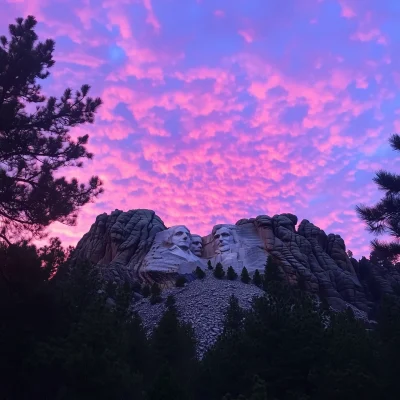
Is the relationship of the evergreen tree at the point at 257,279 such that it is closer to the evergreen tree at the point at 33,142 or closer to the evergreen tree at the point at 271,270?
the evergreen tree at the point at 271,270

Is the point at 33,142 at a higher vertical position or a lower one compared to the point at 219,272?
lower

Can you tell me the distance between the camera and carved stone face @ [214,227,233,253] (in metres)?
52.4

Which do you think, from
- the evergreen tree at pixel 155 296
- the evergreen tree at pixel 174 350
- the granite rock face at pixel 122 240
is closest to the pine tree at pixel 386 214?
the evergreen tree at pixel 174 350

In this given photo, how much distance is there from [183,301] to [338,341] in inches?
979

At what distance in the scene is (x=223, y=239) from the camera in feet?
174

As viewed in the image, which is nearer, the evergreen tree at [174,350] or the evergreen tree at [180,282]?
the evergreen tree at [174,350]

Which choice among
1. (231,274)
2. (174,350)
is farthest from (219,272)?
(174,350)

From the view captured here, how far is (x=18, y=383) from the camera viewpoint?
50.5 ft

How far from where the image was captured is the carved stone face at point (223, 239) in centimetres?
5241

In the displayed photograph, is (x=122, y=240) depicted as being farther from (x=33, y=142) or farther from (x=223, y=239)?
(x=33, y=142)

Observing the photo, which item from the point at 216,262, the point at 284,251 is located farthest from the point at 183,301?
the point at 284,251

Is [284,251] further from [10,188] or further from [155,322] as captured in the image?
[10,188]

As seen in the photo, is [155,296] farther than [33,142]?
Yes

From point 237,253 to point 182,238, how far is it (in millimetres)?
5849
